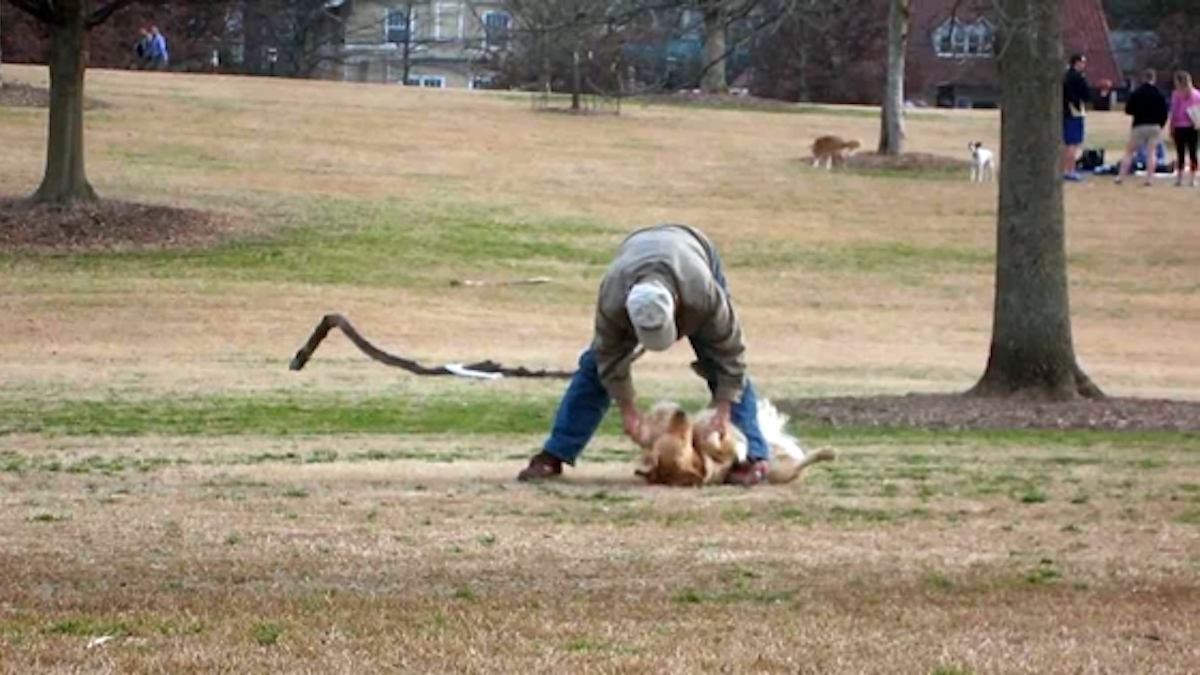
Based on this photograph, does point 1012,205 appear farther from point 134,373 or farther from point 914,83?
point 914,83

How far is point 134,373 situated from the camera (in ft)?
71.5

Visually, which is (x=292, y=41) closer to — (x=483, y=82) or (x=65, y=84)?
(x=483, y=82)

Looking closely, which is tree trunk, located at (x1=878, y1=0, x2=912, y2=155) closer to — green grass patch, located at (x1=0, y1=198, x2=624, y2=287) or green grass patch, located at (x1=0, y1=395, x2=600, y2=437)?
green grass patch, located at (x1=0, y1=198, x2=624, y2=287)

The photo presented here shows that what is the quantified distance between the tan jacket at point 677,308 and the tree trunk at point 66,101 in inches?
791

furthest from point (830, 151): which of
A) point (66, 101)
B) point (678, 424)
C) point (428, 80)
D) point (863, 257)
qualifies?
point (428, 80)

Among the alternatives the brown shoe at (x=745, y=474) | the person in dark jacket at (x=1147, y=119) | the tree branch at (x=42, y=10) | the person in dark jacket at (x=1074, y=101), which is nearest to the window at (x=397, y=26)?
the person in dark jacket at (x=1147, y=119)

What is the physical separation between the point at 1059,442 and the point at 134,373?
30.6 ft

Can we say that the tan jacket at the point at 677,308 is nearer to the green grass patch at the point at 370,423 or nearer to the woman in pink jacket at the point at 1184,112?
the green grass patch at the point at 370,423

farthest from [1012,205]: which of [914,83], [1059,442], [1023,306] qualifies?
[914,83]

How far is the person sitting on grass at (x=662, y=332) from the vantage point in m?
10.6

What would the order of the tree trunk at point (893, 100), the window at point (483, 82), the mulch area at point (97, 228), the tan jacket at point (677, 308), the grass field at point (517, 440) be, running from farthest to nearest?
the window at point (483, 82) → the tree trunk at point (893, 100) → the mulch area at point (97, 228) → the tan jacket at point (677, 308) → the grass field at point (517, 440)

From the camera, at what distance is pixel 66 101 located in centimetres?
3042

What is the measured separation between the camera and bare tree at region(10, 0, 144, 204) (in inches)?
1174

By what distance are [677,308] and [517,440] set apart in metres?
5.53
